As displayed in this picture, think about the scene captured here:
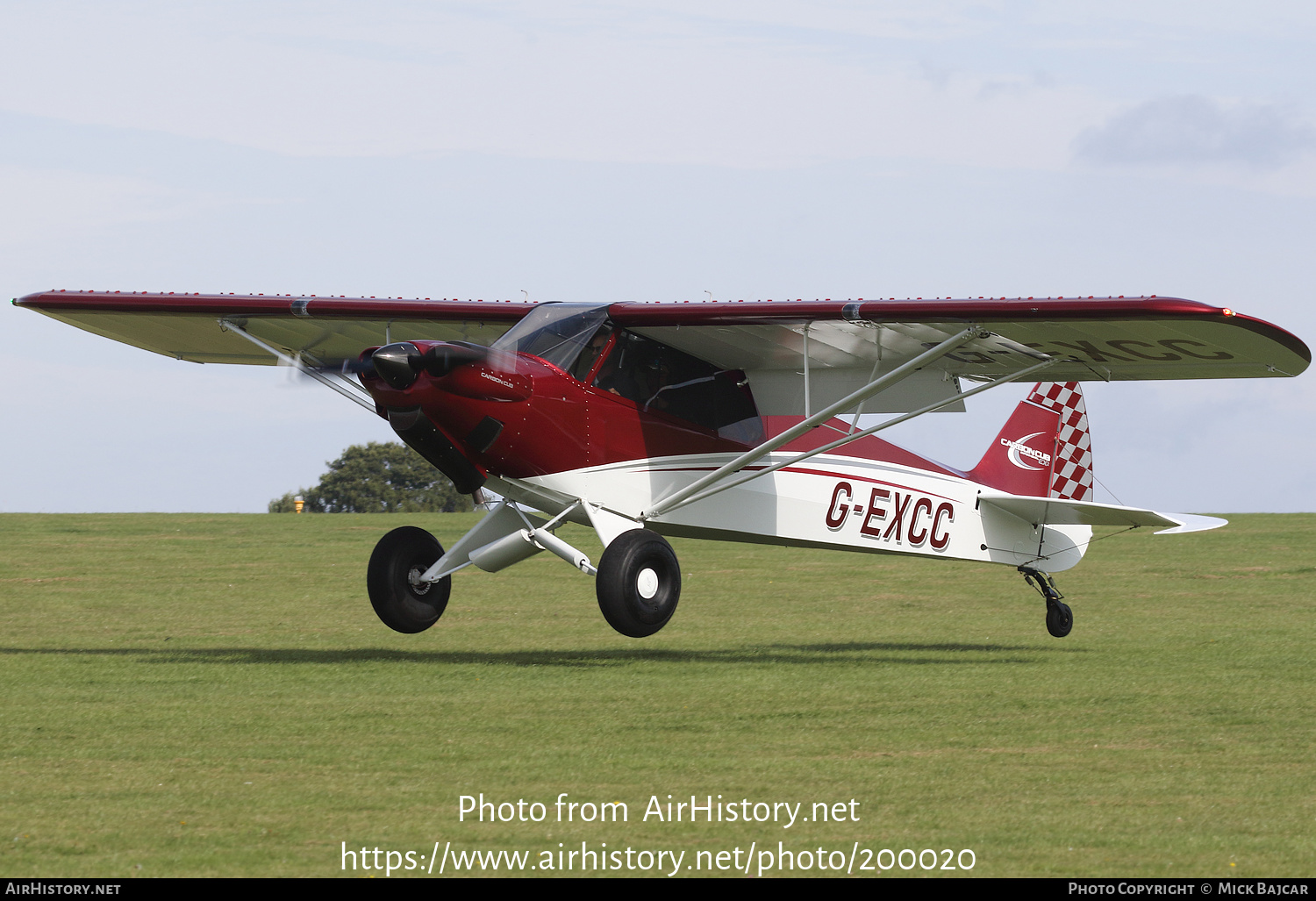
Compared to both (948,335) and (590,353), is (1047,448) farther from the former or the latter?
(590,353)

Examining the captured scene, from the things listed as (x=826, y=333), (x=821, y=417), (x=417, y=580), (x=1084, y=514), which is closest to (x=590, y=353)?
(x=821, y=417)

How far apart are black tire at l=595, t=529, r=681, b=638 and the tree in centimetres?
4630

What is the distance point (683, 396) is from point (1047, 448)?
19.3 feet

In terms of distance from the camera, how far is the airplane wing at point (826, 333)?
1210 cm

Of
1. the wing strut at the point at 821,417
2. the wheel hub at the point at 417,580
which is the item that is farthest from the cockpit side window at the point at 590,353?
the wheel hub at the point at 417,580

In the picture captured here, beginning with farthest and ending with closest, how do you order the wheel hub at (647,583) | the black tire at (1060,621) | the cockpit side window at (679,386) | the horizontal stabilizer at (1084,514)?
1. the black tire at (1060,621)
2. the horizontal stabilizer at (1084,514)
3. the cockpit side window at (679,386)
4. the wheel hub at (647,583)

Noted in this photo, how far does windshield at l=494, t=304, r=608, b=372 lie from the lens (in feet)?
41.7

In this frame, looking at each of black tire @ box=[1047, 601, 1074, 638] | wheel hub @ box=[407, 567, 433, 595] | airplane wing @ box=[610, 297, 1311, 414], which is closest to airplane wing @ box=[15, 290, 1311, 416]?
airplane wing @ box=[610, 297, 1311, 414]

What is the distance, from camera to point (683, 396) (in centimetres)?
1397

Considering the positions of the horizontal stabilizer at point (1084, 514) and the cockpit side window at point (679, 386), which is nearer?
the cockpit side window at point (679, 386)

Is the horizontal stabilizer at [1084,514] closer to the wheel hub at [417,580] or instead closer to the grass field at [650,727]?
the grass field at [650,727]

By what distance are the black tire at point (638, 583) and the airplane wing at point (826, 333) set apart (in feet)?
6.43

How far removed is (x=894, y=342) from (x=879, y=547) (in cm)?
266

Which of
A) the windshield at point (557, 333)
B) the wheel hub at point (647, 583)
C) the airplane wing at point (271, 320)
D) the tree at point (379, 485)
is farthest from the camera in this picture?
the tree at point (379, 485)
